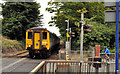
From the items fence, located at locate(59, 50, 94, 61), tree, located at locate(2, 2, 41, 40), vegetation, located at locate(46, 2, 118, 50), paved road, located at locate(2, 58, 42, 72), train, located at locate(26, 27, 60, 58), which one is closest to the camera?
paved road, located at locate(2, 58, 42, 72)

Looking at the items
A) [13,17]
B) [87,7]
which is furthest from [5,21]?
[87,7]

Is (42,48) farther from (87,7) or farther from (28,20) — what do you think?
(28,20)

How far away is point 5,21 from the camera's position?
31766mm

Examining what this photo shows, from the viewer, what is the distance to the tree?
3119 cm

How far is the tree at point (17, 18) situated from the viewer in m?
31.2

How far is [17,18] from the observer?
3225cm

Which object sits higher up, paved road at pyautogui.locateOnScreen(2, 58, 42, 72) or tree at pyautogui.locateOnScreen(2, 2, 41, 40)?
tree at pyautogui.locateOnScreen(2, 2, 41, 40)

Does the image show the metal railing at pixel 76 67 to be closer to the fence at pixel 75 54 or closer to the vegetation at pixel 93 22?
the fence at pixel 75 54

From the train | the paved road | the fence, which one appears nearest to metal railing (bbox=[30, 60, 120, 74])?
the paved road

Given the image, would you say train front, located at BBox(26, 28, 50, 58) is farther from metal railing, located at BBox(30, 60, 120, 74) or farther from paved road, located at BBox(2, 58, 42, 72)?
metal railing, located at BBox(30, 60, 120, 74)

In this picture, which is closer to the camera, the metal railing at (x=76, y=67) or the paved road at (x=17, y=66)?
the metal railing at (x=76, y=67)

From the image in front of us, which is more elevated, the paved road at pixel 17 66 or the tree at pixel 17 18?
the tree at pixel 17 18

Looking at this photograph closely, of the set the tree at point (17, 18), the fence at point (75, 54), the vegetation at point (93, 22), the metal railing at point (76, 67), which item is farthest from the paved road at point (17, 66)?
the tree at point (17, 18)

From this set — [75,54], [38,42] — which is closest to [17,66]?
[38,42]
